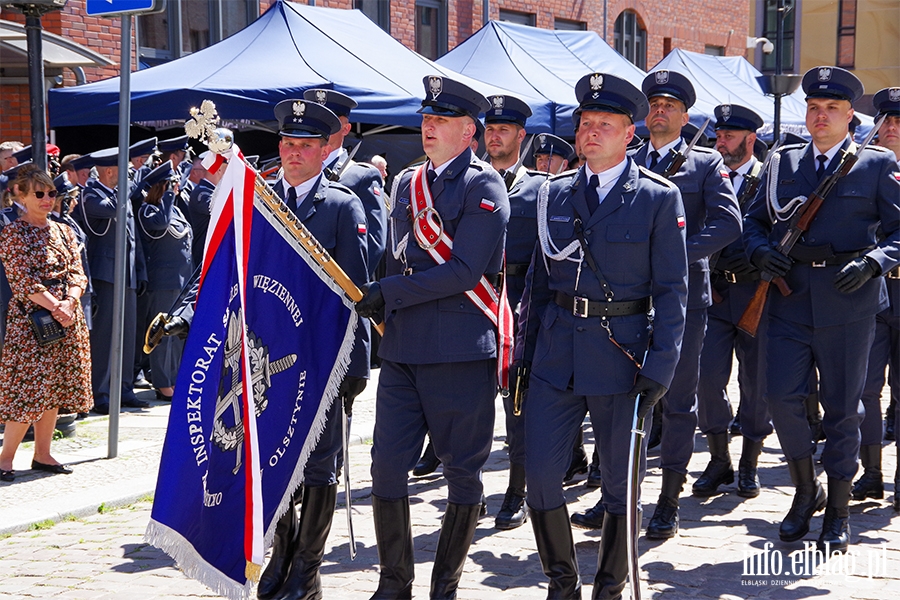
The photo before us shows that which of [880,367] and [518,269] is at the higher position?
[518,269]

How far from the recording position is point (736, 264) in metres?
6.89

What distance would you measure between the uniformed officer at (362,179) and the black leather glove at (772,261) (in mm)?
1926

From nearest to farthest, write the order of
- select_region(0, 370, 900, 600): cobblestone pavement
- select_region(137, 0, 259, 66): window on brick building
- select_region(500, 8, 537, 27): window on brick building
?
select_region(0, 370, 900, 600): cobblestone pavement, select_region(137, 0, 259, 66): window on brick building, select_region(500, 8, 537, 27): window on brick building

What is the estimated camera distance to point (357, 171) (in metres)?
6.33

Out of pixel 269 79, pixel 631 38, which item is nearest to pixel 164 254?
pixel 269 79

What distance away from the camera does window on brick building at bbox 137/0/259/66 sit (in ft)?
50.6

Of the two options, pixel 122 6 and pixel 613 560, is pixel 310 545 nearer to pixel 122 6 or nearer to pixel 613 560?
pixel 613 560

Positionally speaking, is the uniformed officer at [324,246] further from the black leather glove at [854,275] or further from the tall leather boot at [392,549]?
the black leather glove at [854,275]

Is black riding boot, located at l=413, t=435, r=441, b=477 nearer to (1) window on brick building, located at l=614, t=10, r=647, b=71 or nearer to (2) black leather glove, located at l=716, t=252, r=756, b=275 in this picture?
(2) black leather glove, located at l=716, t=252, r=756, b=275

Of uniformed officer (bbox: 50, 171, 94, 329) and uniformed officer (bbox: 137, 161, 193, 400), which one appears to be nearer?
uniformed officer (bbox: 50, 171, 94, 329)

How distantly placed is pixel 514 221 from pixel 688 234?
37.4 inches

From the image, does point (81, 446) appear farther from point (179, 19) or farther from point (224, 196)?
point (179, 19)

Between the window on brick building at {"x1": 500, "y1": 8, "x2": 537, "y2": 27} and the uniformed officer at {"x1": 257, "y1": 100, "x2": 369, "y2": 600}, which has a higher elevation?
the window on brick building at {"x1": 500, "y1": 8, "x2": 537, "y2": 27}

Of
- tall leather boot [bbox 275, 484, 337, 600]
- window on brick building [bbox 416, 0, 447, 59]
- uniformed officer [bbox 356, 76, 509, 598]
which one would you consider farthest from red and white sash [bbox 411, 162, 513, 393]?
window on brick building [bbox 416, 0, 447, 59]
